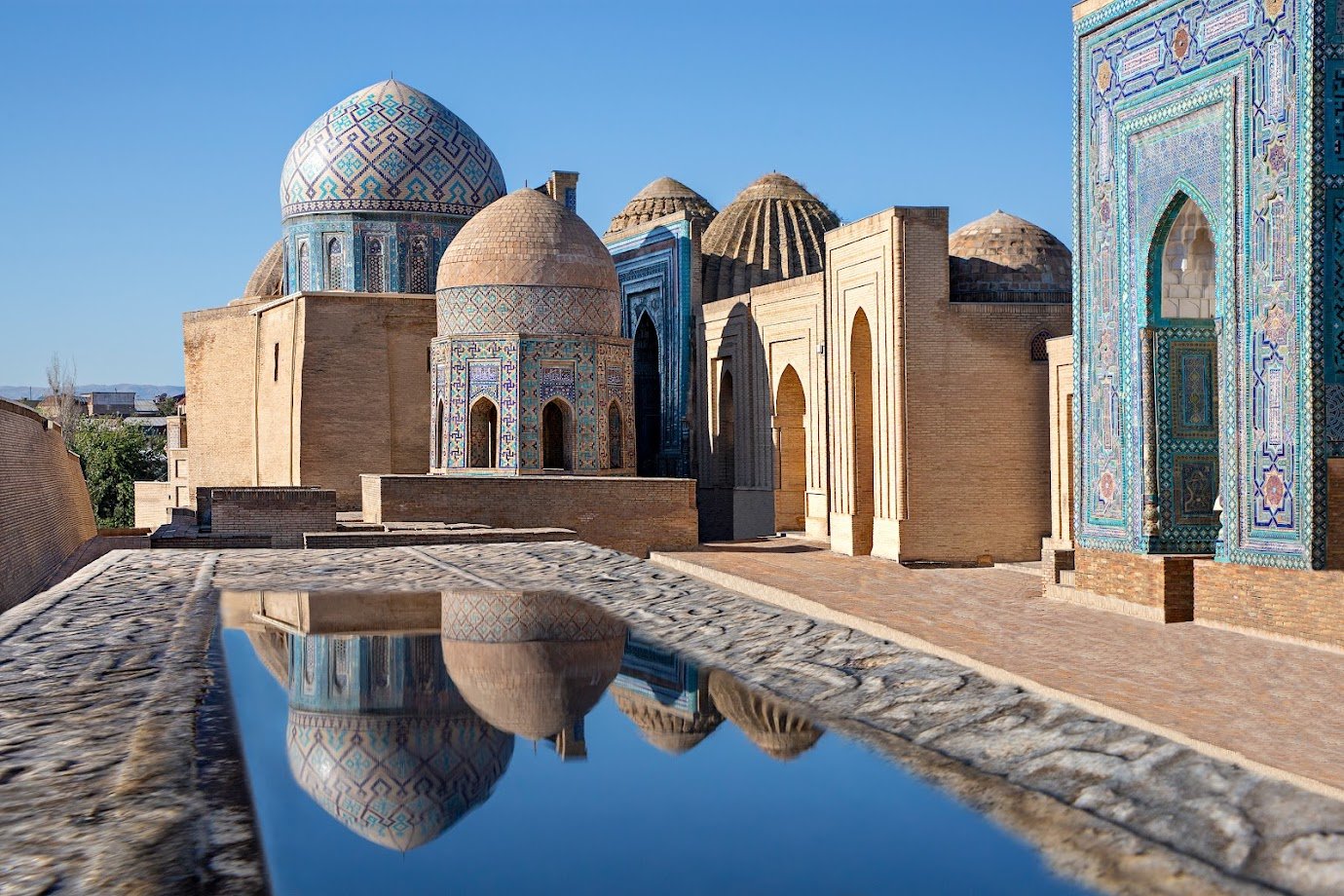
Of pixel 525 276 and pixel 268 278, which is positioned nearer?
pixel 525 276

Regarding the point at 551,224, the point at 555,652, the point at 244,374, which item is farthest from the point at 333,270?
the point at 555,652

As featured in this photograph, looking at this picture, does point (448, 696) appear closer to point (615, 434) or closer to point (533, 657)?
point (533, 657)

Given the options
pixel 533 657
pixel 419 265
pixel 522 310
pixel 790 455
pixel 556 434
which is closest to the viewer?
pixel 533 657

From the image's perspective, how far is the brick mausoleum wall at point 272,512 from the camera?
15.4 metres

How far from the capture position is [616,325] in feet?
67.1

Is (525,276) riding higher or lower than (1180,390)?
higher

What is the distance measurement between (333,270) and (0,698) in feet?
58.7

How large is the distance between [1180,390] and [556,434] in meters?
11.8

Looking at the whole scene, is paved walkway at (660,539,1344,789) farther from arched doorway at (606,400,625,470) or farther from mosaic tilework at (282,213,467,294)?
mosaic tilework at (282,213,467,294)

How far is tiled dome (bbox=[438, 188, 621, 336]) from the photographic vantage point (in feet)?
64.2

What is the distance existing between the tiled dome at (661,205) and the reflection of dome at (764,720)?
18.5m

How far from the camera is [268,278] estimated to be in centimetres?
2738

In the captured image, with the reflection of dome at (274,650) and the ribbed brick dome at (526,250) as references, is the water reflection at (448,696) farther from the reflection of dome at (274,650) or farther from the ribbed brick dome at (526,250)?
the ribbed brick dome at (526,250)

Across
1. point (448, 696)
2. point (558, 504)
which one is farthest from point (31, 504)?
point (448, 696)
